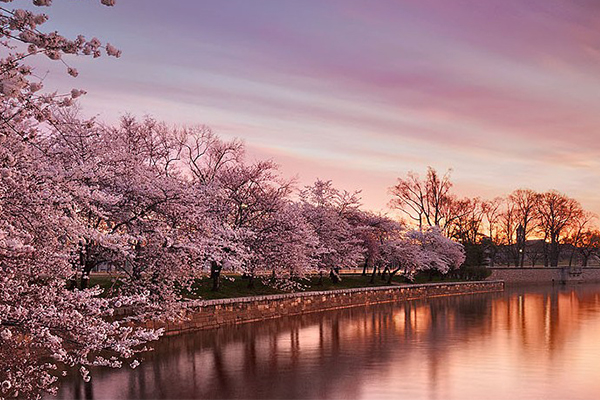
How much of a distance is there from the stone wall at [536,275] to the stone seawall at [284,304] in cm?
2108

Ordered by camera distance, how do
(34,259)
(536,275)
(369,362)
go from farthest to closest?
(536,275), (369,362), (34,259)

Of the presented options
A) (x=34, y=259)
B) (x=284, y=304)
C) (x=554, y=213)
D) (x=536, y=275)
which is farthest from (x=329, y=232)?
(x=554, y=213)

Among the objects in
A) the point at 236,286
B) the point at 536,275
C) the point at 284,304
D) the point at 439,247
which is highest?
the point at 439,247

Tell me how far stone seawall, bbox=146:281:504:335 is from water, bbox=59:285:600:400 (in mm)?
926

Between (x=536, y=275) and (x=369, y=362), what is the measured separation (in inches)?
2592

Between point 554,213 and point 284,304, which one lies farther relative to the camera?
point 554,213

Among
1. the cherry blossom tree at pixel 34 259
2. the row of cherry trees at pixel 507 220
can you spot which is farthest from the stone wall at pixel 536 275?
the cherry blossom tree at pixel 34 259

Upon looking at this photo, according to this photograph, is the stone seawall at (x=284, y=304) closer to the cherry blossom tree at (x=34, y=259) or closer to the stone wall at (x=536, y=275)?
the cherry blossom tree at (x=34, y=259)

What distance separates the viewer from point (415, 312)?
3884 centimetres

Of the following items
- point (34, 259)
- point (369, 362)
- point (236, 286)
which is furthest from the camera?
point (236, 286)

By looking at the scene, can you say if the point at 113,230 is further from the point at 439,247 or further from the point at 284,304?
the point at 439,247

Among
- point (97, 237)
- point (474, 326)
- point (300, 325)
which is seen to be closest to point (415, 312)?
point (474, 326)

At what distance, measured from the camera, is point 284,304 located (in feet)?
112

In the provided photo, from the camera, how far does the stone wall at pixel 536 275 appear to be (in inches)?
2943
